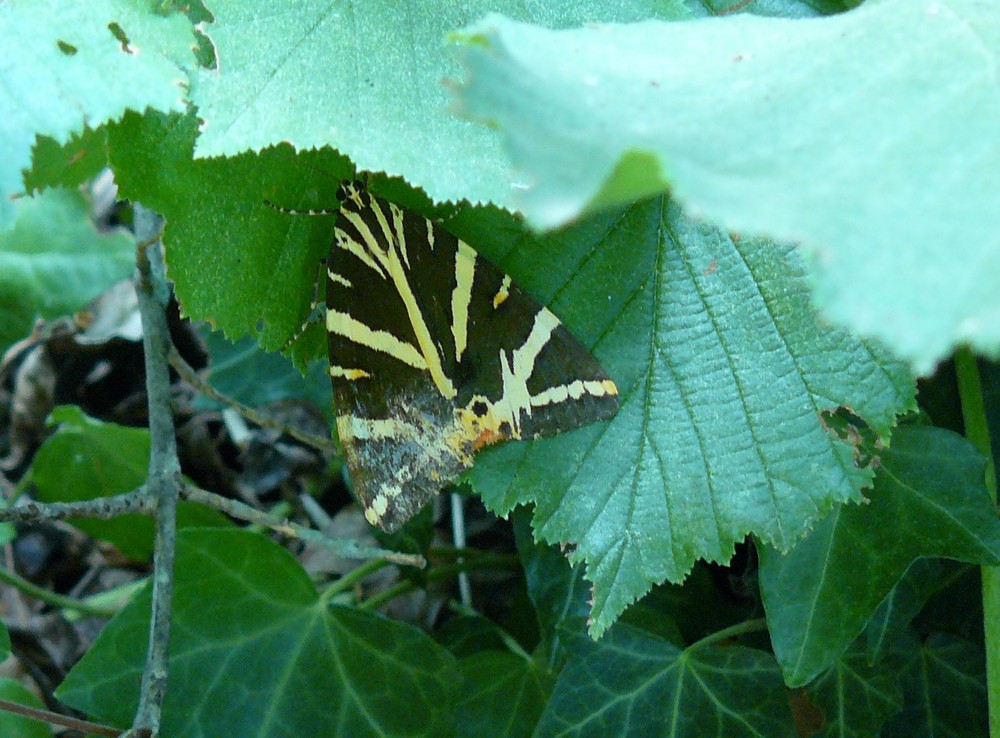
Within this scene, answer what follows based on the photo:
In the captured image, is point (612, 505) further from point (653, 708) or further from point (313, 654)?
point (313, 654)

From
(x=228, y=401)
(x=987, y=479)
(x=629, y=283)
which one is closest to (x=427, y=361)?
(x=629, y=283)

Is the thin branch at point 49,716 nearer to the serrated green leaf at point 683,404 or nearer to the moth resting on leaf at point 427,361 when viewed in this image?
the moth resting on leaf at point 427,361

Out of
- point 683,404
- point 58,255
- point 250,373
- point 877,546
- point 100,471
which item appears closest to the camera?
point 683,404

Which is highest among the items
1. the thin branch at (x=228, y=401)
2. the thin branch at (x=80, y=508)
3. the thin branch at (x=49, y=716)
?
the thin branch at (x=228, y=401)

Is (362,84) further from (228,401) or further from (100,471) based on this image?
(100,471)

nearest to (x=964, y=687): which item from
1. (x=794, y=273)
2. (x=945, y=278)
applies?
(x=794, y=273)

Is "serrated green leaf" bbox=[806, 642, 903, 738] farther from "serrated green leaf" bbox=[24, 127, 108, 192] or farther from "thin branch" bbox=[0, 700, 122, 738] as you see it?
"serrated green leaf" bbox=[24, 127, 108, 192]

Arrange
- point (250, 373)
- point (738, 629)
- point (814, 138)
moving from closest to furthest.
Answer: point (814, 138) < point (738, 629) < point (250, 373)

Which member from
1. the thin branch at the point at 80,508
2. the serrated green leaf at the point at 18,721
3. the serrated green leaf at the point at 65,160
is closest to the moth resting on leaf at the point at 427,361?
the thin branch at the point at 80,508
